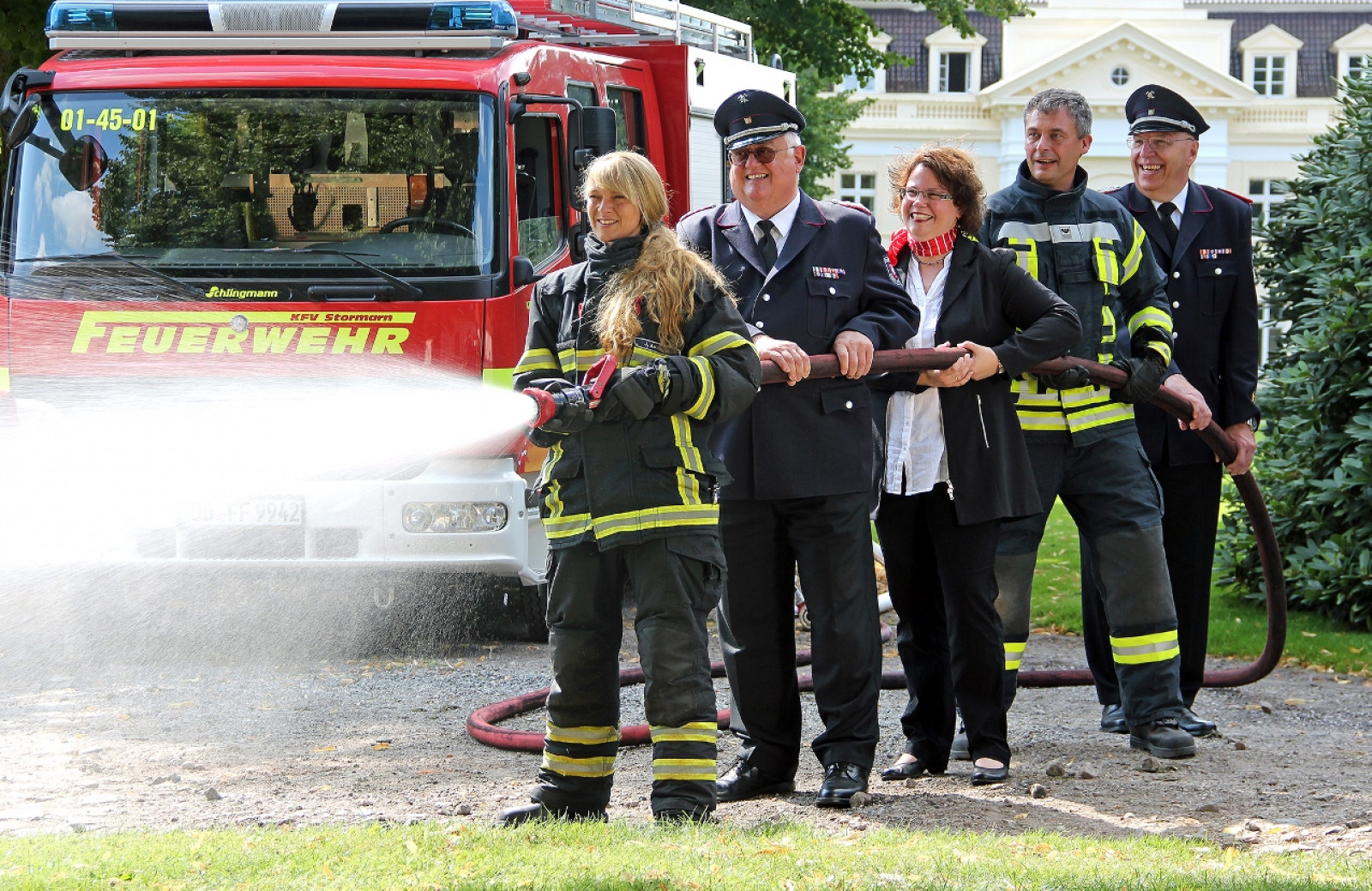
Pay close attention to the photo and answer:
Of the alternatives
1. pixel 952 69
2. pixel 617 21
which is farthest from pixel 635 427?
pixel 952 69

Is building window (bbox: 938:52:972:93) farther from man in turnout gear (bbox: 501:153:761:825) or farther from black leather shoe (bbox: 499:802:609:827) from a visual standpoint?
black leather shoe (bbox: 499:802:609:827)

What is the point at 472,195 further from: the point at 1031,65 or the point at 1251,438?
the point at 1031,65

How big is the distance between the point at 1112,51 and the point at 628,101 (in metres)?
46.4

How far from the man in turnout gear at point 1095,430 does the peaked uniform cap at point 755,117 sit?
1133 mm

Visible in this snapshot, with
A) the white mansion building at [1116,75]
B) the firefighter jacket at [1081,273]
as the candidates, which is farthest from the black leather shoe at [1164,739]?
the white mansion building at [1116,75]

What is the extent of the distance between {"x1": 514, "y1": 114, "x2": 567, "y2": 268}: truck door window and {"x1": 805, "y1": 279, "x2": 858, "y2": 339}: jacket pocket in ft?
8.85

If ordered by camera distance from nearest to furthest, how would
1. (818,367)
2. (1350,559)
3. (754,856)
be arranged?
(754,856), (818,367), (1350,559)

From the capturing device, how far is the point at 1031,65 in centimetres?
5272

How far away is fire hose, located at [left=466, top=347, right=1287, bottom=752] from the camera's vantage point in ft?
17.4

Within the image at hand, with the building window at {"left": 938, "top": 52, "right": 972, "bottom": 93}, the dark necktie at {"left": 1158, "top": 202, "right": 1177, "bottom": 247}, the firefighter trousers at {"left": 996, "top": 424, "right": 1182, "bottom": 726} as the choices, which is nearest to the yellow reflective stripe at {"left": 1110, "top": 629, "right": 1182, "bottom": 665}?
the firefighter trousers at {"left": 996, "top": 424, "right": 1182, "bottom": 726}

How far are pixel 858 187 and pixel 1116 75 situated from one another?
904cm

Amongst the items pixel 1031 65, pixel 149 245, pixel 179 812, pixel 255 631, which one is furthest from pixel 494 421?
pixel 1031 65

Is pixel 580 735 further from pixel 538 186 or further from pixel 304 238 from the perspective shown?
pixel 538 186

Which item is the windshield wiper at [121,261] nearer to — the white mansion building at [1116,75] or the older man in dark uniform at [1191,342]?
the older man in dark uniform at [1191,342]
